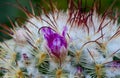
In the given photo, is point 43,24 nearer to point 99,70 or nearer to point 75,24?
point 75,24

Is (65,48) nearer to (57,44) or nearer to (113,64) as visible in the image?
(57,44)

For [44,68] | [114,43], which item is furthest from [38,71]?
[114,43]

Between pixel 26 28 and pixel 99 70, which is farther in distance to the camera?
pixel 26 28

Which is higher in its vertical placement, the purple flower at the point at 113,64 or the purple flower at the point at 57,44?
the purple flower at the point at 57,44

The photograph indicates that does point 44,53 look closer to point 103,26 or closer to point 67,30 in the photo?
point 67,30

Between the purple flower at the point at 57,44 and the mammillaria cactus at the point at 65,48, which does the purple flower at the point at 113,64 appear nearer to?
the mammillaria cactus at the point at 65,48

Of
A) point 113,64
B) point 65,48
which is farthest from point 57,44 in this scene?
point 113,64

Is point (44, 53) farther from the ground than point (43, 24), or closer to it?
closer to it

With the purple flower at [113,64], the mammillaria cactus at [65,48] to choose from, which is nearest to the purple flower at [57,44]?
the mammillaria cactus at [65,48]
